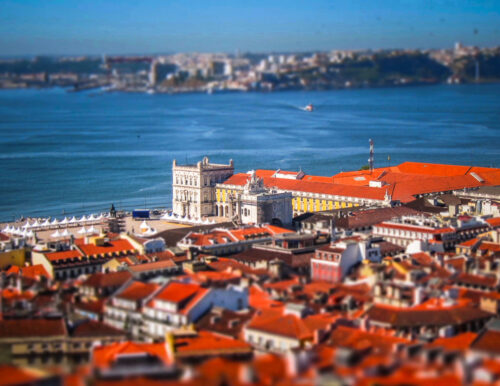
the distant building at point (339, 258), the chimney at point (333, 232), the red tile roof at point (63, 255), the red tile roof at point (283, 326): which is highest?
the red tile roof at point (283, 326)

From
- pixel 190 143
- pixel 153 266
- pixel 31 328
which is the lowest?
pixel 190 143

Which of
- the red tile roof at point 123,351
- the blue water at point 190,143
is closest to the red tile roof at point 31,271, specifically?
the red tile roof at point 123,351

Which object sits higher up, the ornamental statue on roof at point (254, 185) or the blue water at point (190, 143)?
the ornamental statue on roof at point (254, 185)

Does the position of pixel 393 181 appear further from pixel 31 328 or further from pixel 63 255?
pixel 31 328

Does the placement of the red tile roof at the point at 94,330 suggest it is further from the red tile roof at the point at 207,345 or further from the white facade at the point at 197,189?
the white facade at the point at 197,189

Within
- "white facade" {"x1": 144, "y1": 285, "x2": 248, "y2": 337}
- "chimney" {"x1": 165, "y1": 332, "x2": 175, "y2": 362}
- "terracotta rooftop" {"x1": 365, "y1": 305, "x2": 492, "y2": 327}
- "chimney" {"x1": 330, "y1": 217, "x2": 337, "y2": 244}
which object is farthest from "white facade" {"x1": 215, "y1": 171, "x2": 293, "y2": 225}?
"chimney" {"x1": 165, "y1": 332, "x2": 175, "y2": 362}

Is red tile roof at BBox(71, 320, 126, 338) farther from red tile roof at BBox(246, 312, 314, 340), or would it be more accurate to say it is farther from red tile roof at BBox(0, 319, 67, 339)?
red tile roof at BBox(246, 312, 314, 340)

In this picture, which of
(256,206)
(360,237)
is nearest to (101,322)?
(360,237)

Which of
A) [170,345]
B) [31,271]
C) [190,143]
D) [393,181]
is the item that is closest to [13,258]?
[31,271]
